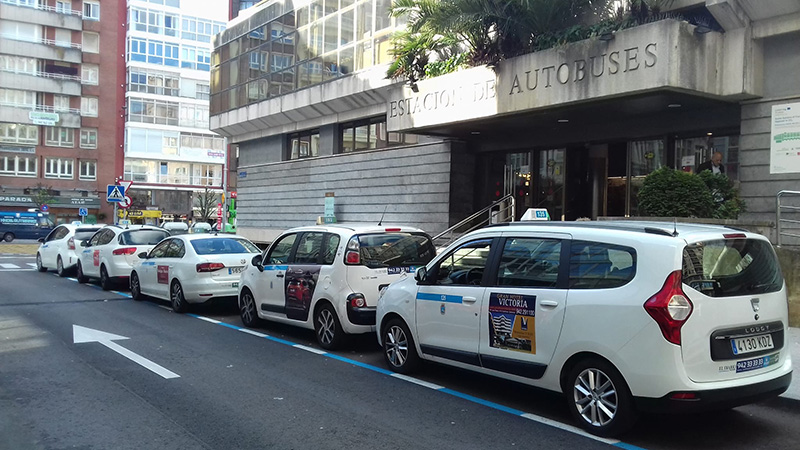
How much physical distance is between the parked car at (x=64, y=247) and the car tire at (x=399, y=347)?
48.6 ft

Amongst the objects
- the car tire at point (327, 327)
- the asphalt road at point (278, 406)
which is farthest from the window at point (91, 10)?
the car tire at point (327, 327)

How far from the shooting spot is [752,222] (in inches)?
422

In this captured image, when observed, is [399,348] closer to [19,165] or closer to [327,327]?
[327,327]

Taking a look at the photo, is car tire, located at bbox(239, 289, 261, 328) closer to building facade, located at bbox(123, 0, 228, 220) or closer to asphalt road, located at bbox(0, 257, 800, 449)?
asphalt road, located at bbox(0, 257, 800, 449)

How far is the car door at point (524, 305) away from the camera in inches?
234

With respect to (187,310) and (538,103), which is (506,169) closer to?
(538,103)

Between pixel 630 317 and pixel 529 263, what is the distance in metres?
1.25

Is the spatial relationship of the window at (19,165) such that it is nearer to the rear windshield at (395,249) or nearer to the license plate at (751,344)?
the rear windshield at (395,249)

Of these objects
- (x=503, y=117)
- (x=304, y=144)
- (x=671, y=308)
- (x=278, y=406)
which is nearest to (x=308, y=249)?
(x=278, y=406)

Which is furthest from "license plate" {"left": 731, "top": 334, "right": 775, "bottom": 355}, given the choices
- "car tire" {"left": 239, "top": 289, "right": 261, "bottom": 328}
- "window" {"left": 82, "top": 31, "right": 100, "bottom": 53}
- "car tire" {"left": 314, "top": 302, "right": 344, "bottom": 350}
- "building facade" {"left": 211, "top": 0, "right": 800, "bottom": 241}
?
"window" {"left": 82, "top": 31, "right": 100, "bottom": 53}

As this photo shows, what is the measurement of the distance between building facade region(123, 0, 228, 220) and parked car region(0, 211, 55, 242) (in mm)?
14101

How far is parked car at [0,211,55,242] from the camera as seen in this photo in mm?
49094

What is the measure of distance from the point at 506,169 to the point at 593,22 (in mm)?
5707

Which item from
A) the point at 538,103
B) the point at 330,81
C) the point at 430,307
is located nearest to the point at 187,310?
the point at 430,307
